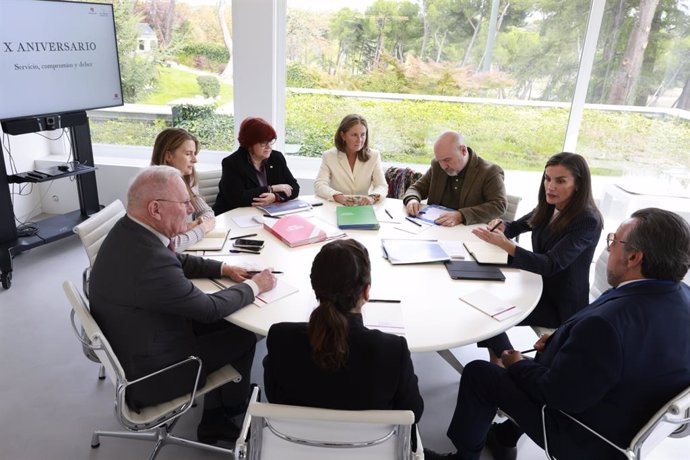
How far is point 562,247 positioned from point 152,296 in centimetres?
189

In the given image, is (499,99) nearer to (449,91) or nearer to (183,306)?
(449,91)

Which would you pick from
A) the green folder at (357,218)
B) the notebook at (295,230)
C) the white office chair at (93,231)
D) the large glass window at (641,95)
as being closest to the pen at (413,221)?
the green folder at (357,218)

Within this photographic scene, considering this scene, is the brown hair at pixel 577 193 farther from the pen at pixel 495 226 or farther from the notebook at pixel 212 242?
the notebook at pixel 212 242

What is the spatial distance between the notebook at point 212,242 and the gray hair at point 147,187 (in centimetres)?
67

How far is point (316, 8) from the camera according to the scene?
4926 mm

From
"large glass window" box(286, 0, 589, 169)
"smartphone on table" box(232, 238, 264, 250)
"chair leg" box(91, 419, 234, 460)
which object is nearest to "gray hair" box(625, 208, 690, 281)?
"smartphone on table" box(232, 238, 264, 250)

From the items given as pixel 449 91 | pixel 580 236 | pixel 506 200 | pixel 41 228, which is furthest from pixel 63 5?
pixel 580 236

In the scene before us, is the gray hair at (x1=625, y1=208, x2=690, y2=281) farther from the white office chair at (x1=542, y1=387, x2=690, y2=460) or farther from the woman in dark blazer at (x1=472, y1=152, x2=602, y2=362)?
the woman in dark blazer at (x1=472, y1=152, x2=602, y2=362)

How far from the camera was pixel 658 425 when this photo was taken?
1.65 m

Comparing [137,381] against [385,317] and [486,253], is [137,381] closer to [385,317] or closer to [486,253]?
[385,317]

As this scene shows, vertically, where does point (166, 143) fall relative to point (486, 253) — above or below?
above

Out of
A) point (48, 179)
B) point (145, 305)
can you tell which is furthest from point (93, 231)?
point (48, 179)

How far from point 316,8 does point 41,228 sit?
10.6ft

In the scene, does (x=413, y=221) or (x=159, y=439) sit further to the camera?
(x=413, y=221)
